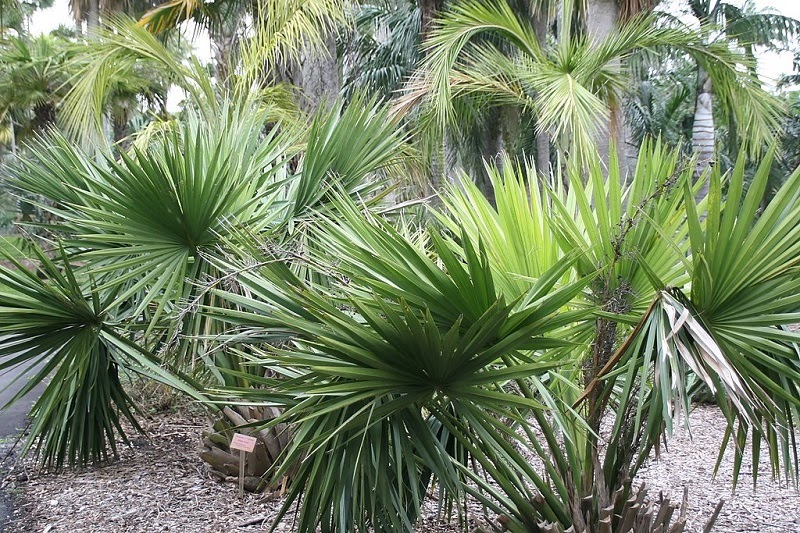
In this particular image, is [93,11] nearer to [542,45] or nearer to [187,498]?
[542,45]

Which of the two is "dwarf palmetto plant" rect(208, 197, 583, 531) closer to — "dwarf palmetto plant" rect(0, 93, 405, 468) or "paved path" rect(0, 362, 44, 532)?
"dwarf palmetto plant" rect(0, 93, 405, 468)

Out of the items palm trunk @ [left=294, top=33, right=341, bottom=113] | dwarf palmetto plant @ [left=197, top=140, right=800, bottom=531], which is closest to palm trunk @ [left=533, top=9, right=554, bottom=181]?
palm trunk @ [left=294, top=33, right=341, bottom=113]

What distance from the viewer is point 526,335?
239 centimetres

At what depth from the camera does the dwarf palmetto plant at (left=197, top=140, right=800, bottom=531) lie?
236 cm

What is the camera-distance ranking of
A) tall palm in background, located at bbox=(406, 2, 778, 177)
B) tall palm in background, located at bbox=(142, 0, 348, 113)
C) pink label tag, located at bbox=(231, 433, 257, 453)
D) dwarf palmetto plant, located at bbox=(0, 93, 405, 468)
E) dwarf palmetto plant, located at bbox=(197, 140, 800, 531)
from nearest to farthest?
dwarf palmetto plant, located at bbox=(197, 140, 800, 531)
dwarf palmetto plant, located at bbox=(0, 93, 405, 468)
pink label tag, located at bbox=(231, 433, 257, 453)
tall palm in background, located at bbox=(406, 2, 778, 177)
tall palm in background, located at bbox=(142, 0, 348, 113)

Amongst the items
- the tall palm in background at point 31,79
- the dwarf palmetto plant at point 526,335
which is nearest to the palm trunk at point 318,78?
the dwarf palmetto plant at point 526,335

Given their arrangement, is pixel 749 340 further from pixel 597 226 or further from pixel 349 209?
pixel 349 209

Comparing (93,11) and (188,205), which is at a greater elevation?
(93,11)

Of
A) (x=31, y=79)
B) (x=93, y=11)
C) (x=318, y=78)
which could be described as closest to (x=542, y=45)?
(x=318, y=78)

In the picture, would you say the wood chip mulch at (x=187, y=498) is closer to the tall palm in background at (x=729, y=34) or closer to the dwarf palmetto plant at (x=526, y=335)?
the dwarf palmetto plant at (x=526, y=335)

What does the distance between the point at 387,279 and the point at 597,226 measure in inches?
38.9

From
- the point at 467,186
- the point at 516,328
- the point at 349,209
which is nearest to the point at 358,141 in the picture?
the point at 467,186

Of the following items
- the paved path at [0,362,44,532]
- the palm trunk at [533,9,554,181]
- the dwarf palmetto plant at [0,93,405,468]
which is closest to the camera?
the dwarf palmetto plant at [0,93,405,468]

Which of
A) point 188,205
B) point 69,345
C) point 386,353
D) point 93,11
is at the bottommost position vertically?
point 386,353
